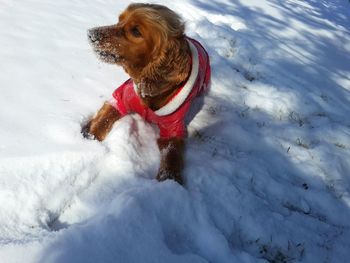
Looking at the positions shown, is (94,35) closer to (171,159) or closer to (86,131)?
(86,131)

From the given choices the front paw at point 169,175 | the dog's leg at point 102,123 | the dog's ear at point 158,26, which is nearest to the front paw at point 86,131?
the dog's leg at point 102,123

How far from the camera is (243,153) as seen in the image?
3623 millimetres

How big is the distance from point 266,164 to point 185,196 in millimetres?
1100

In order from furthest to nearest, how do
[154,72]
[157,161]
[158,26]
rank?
[157,161] < [154,72] < [158,26]

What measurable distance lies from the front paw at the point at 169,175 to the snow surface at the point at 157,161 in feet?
0.22

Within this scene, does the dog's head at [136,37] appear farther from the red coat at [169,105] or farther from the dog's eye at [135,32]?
the red coat at [169,105]

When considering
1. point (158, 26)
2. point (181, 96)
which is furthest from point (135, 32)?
point (181, 96)

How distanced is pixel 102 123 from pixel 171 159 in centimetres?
58

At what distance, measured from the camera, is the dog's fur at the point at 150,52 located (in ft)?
9.61

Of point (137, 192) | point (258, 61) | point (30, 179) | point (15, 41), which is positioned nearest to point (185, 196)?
point (137, 192)

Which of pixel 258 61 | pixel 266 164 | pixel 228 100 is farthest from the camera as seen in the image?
pixel 258 61

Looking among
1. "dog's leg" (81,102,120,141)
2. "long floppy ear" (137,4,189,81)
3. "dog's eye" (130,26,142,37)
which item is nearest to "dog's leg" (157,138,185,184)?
"dog's leg" (81,102,120,141)

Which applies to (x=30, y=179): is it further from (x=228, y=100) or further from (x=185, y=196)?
(x=228, y=100)

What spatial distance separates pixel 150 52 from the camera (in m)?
2.98
